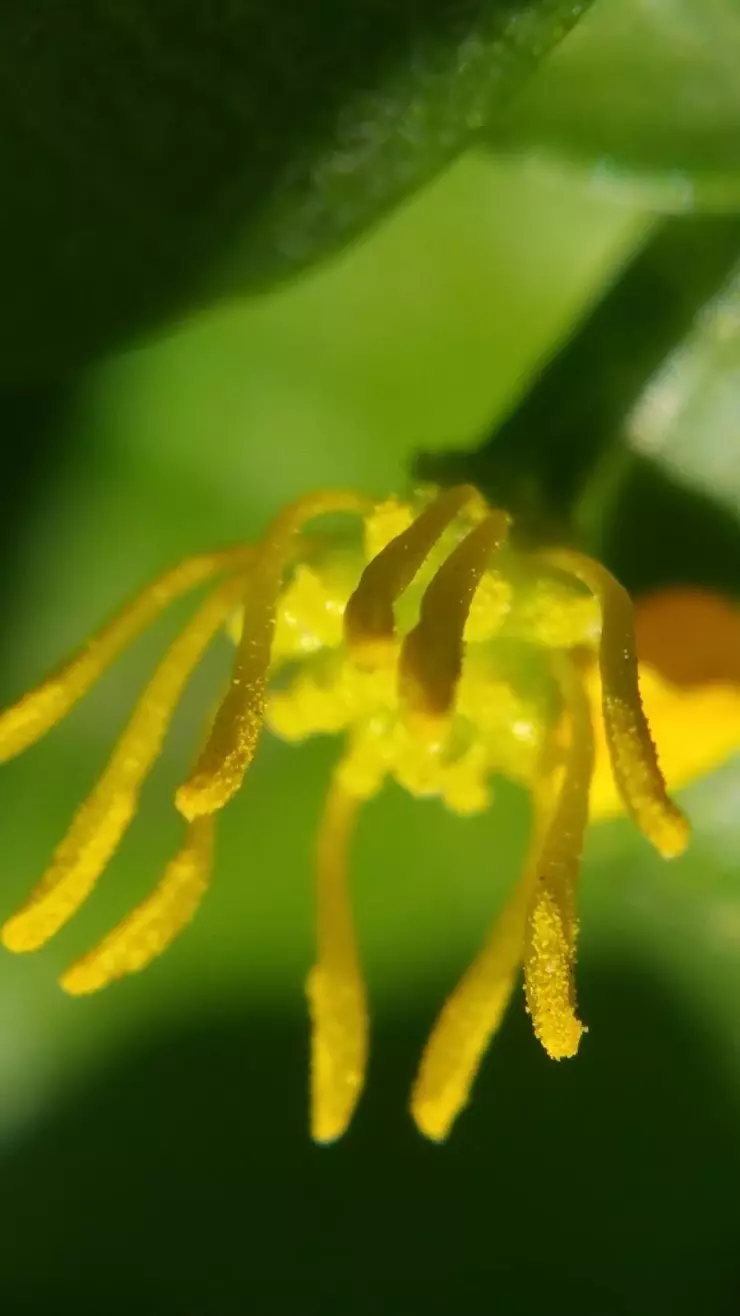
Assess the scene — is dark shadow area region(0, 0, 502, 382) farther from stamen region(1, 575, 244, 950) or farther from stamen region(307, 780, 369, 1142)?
stamen region(307, 780, 369, 1142)

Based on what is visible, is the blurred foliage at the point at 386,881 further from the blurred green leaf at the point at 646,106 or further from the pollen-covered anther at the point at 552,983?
the pollen-covered anther at the point at 552,983

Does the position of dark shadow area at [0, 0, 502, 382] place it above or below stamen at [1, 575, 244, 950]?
above

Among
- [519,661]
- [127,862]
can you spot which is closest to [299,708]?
[519,661]

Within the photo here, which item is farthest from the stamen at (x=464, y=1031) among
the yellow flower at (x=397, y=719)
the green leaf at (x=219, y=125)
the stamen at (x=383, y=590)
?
the green leaf at (x=219, y=125)

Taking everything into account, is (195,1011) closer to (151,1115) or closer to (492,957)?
(151,1115)

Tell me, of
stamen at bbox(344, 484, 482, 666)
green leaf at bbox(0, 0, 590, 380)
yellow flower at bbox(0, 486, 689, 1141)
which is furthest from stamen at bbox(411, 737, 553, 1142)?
green leaf at bbox(0, 0, 590, 380)

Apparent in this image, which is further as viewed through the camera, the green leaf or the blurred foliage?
the blurred foliage

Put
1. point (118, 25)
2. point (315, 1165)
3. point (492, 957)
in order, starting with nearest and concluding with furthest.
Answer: point (118, 25) → point (492, 957) → point (315, 1165)

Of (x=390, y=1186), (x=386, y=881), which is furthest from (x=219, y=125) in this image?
(x=390, y=1186)
